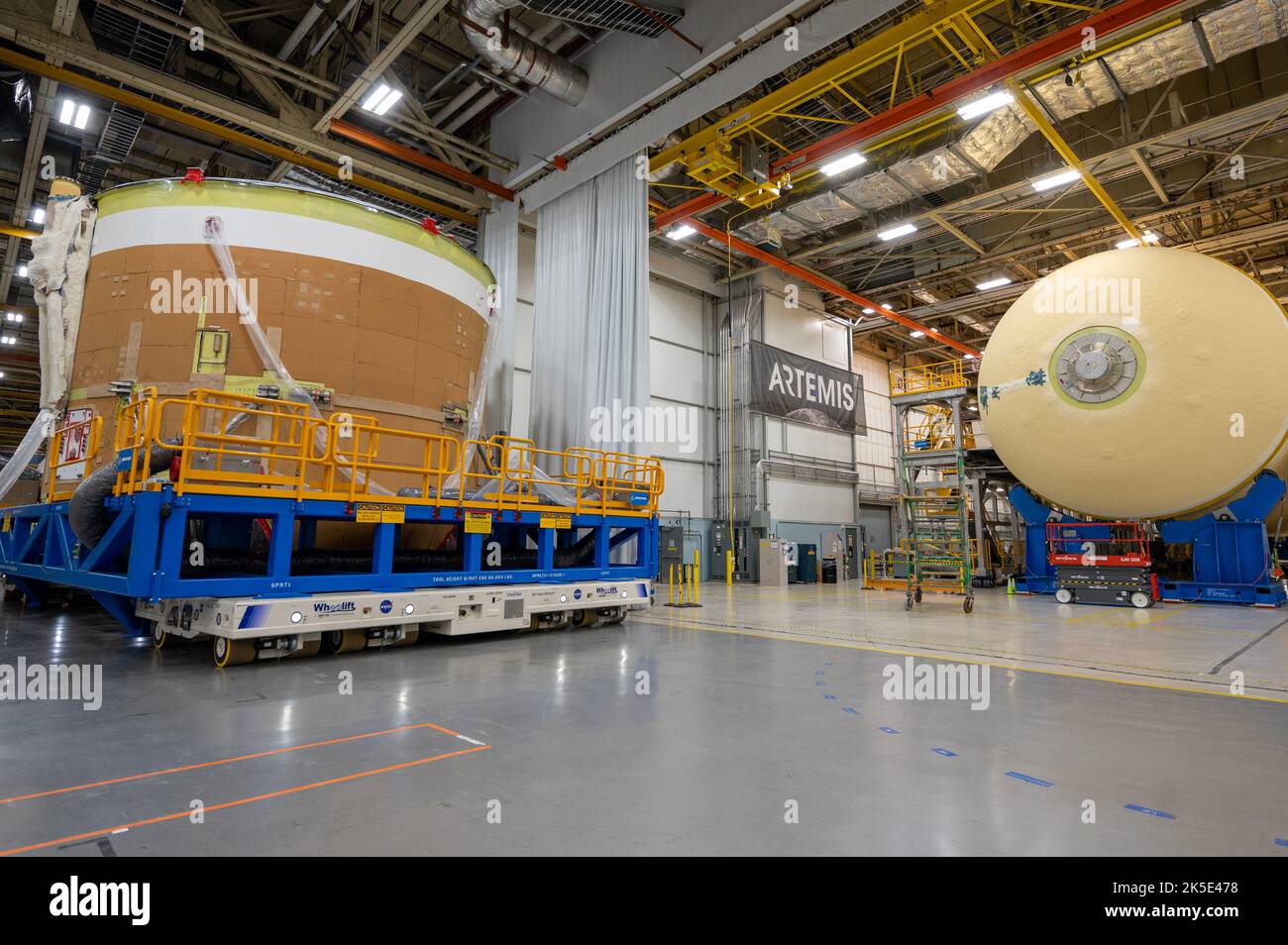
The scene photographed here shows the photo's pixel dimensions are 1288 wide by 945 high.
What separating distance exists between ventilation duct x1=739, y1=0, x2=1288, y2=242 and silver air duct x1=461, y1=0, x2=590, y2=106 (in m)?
6.62

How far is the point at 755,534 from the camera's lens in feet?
74.7

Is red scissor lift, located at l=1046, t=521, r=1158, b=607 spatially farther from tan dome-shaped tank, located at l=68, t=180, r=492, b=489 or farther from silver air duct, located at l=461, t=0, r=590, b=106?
silver air duct, located at l=461, t=0, r=590, b=106

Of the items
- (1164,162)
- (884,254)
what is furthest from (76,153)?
(1164,162)

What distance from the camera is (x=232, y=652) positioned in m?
6.51

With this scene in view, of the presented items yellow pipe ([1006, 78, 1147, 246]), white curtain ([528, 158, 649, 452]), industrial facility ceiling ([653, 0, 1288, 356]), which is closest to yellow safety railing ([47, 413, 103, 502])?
white curtain ([528, 158, 649, 452])

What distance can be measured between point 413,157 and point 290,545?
37.2ft

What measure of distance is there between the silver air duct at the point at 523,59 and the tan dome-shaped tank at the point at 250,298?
16.4 ft

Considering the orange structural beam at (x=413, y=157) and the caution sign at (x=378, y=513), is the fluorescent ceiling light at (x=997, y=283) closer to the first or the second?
the orange structural beam at (x=413, y=157)

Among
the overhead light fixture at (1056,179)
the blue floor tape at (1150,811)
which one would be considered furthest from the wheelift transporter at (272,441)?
the overhead light fixture at (1056,179)

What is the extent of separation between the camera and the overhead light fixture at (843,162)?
14625 mm

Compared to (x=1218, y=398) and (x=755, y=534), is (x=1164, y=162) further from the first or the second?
(x=755, y=534)

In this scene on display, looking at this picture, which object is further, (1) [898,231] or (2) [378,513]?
(1) [898,231]

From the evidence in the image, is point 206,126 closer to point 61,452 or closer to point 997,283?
point 61,452

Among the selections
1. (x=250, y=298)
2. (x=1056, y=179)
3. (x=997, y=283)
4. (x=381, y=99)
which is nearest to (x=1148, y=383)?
(x=1056, y=179)
